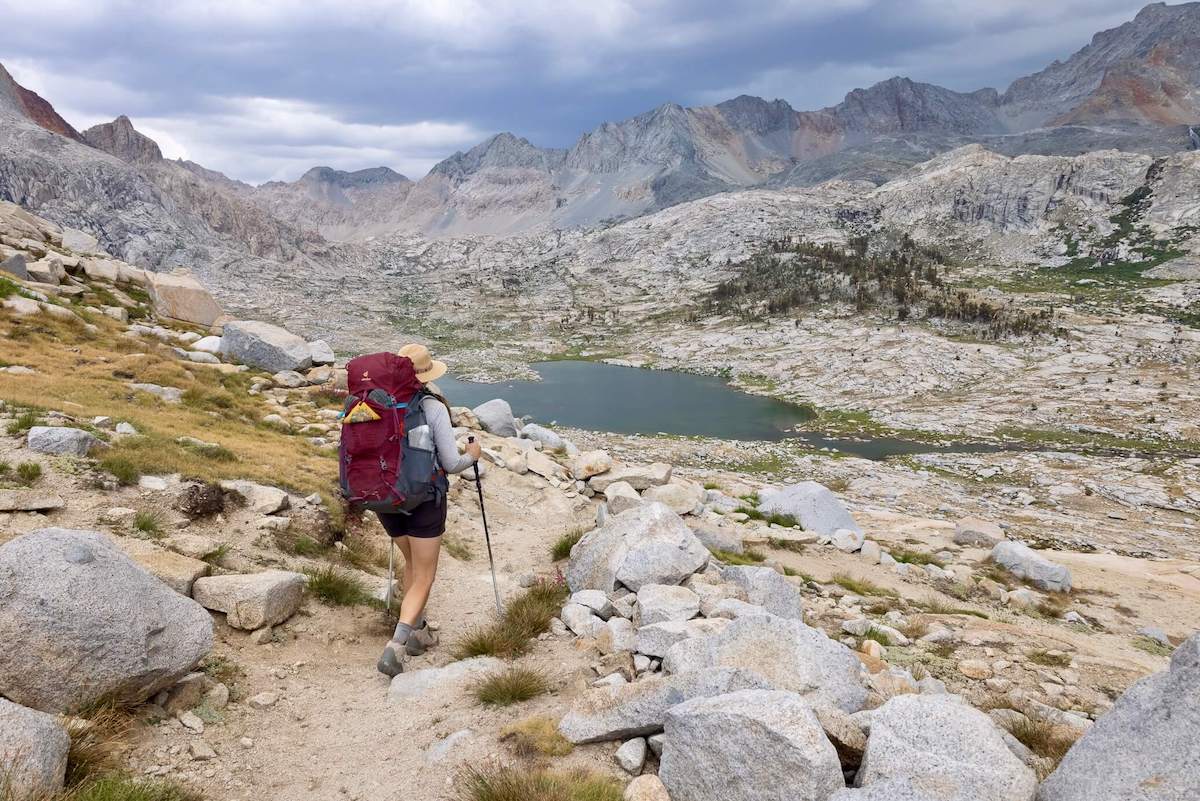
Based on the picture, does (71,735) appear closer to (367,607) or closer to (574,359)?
(367,607)

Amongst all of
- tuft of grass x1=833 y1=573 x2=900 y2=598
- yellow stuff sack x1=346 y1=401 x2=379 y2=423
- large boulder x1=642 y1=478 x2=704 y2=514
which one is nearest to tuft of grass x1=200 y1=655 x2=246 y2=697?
yellow stuff sack x1=346 y1=401 x2=379 y2=423

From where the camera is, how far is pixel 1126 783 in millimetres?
4055

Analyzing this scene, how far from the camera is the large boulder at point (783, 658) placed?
571 centimetres

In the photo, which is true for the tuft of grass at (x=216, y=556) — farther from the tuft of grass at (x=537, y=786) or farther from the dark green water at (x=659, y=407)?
the dark green water at (x=659, y=407)

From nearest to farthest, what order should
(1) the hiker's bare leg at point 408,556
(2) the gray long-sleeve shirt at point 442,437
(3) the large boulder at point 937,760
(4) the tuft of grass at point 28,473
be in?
1. (3) the large boulder at point 937,760
2. (2) the gray long-sleeve shirt at point 442,437
3. (1) the hiker's bare leg at point 408,556
4. (4) the tuft of grass at point 28,473

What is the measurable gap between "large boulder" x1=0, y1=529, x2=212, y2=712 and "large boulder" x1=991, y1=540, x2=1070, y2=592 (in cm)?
2209

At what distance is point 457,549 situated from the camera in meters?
12.7

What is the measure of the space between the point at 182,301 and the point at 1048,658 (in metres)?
39.3

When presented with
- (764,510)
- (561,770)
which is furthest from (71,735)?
(764,510)

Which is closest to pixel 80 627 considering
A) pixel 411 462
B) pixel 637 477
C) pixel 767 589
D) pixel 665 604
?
pixel 411 462

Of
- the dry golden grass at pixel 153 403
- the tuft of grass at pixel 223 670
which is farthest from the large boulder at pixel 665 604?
the dry golden grass at pixel 153 403

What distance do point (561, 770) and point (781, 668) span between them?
226 centimetres

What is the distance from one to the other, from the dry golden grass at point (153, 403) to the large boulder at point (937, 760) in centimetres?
997

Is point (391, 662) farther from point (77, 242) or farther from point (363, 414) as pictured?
point (77, 242)
